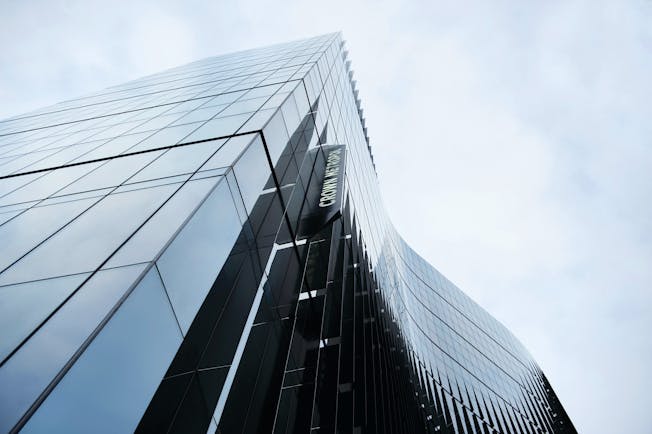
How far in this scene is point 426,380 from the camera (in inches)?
1357

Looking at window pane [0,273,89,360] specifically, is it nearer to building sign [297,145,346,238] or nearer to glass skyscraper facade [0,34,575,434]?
glass skyscraper facade [0,34,575,434]

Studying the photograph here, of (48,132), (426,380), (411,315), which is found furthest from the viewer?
(411,315)

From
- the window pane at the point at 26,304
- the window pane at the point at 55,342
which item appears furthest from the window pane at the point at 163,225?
the window pane at the point at 26,304

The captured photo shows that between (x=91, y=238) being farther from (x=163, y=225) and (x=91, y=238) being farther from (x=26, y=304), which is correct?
(x=26, y=304)

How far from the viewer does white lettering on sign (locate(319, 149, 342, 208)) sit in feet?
43.5

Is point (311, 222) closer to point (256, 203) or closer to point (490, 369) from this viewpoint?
point (256, 203)

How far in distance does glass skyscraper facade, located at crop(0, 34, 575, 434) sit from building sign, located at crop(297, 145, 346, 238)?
3.7 inches

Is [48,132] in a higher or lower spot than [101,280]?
higher

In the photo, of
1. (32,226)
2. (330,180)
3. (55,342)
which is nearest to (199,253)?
(55,342)

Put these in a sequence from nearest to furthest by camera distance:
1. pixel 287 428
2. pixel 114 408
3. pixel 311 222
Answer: pixel 114 408, pixel 287 428, pixel 311 222

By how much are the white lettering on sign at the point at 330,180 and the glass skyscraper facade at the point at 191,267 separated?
196 millimetres

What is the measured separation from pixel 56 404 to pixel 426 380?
34.0 meters

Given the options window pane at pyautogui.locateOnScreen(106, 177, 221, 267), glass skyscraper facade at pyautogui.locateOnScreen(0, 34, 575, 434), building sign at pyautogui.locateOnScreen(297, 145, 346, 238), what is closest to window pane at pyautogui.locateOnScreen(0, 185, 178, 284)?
glass skyscraper facade at pyautogui.locateOnScreen(0, 34, 575, 434)

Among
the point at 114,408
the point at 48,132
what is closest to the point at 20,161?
the point at 48,132
